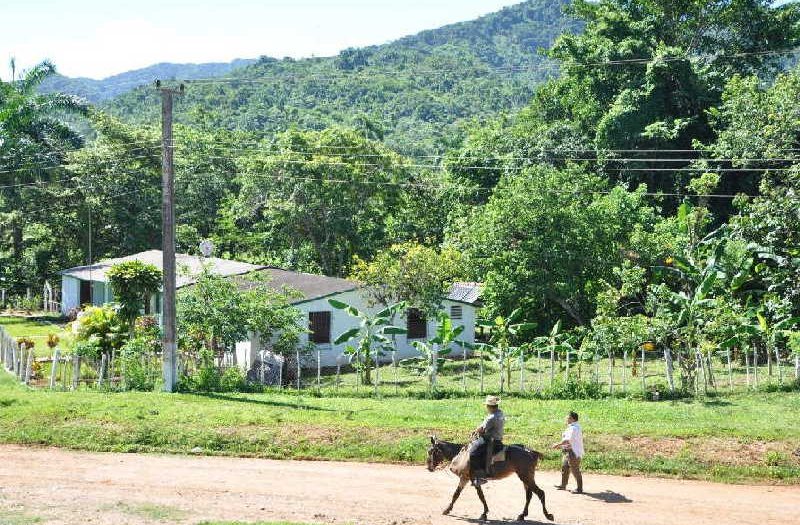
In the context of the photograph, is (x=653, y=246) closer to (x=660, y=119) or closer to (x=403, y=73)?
(x=660, y=119)

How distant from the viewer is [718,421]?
2058 cm

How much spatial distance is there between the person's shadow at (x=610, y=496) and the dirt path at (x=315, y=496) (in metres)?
0.03

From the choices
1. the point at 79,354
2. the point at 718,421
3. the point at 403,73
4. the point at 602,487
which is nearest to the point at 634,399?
the point at 718,421

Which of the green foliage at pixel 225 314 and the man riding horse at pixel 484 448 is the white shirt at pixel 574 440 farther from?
the green foliage at pixel 225 314

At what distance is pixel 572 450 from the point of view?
16.1 metres

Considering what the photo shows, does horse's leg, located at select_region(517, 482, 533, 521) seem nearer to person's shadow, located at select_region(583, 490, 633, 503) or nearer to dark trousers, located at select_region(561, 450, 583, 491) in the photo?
dark trousers, located at select_region(561, 450, 583, 491)

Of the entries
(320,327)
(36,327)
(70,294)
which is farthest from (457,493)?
(70,294)

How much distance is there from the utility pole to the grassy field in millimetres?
960

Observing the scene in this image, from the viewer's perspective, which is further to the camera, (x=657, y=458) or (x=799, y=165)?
(x=799, y=165)

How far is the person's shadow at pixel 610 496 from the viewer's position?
16031 millimetres

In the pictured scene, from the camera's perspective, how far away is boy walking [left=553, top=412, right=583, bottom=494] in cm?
1612

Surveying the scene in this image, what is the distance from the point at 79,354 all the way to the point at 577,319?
726 inches

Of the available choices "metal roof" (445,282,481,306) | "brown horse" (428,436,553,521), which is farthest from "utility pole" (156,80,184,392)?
"metal roof" (445,282,481,306)

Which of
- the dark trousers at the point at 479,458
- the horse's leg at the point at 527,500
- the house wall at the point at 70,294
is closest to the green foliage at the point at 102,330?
the dark trousers at the point at 479,458
